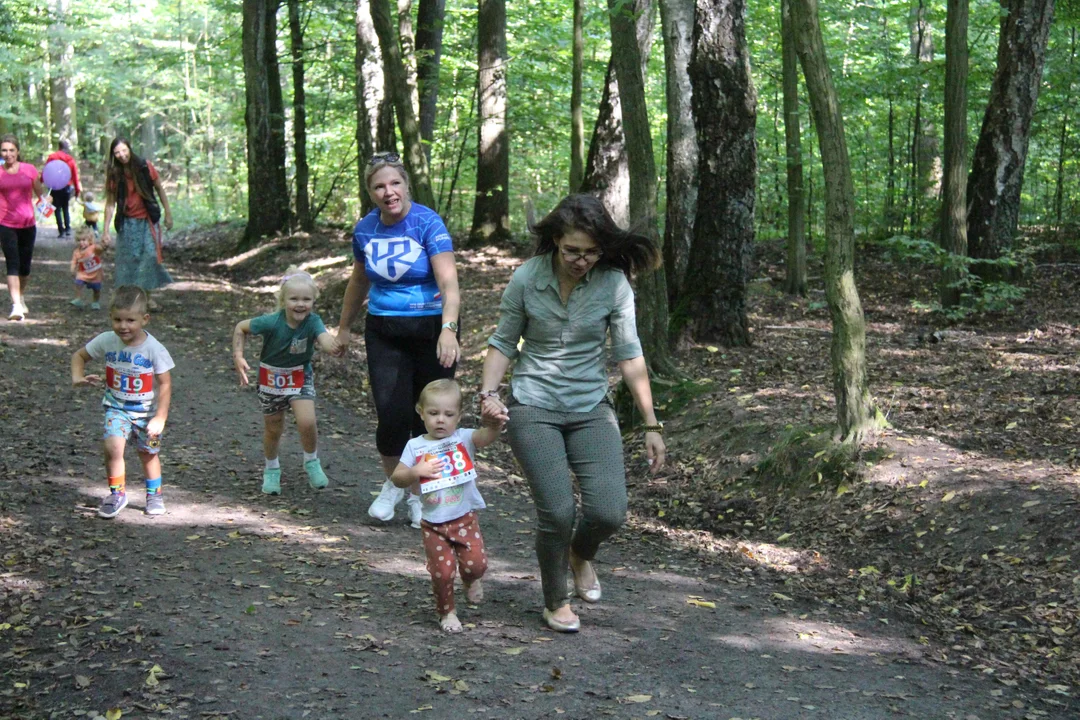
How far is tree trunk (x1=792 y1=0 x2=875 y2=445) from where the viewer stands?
6.94 m

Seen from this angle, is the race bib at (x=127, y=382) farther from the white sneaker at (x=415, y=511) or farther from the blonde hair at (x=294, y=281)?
the white sneaker at (x=415, y=511)

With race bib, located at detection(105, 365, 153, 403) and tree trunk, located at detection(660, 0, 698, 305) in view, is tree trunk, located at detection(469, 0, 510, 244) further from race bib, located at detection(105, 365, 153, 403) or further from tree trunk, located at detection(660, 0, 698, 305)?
race bib, located at detection(105, 365, 153, 403)

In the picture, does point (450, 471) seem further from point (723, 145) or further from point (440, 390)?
point (723, 145)

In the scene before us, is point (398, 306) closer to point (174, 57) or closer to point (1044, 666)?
point (1044, 666)

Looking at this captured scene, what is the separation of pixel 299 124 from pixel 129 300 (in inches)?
713

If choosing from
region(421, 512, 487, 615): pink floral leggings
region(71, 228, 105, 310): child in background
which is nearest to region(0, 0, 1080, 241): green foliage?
region(71, 228, 105, 310): child in background

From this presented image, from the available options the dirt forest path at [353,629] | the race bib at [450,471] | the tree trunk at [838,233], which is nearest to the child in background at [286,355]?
the dirt forest path at [353,629]

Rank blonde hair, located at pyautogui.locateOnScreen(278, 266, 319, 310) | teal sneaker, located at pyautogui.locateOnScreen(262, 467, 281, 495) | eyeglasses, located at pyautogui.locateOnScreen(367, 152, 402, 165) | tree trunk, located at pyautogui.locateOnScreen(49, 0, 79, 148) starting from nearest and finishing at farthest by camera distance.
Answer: eyeglasses, located at pyautogui.locateOnScreen(367, 152, 402, 165), blonde hair, located at pyautogui.locateOnScreen(278, 266, 319, 310), teal sneaker, located at pyautogui.locateOnScreen(262, 467, 281, 495), tree trunk, located at pyautogui.locateOnScreen(49, 0, 79, 148)

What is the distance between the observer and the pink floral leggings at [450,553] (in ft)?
15.5

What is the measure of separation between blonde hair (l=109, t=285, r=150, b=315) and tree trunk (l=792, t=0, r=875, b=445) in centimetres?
450

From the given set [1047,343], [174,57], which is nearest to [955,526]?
[1047,343]

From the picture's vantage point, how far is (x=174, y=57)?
24219 millimetres

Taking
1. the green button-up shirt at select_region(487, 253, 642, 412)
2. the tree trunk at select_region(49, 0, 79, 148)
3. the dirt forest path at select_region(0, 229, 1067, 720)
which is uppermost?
the tree trunk at select_region(49, 0, 79, 148)

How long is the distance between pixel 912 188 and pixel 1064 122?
2.72 m
